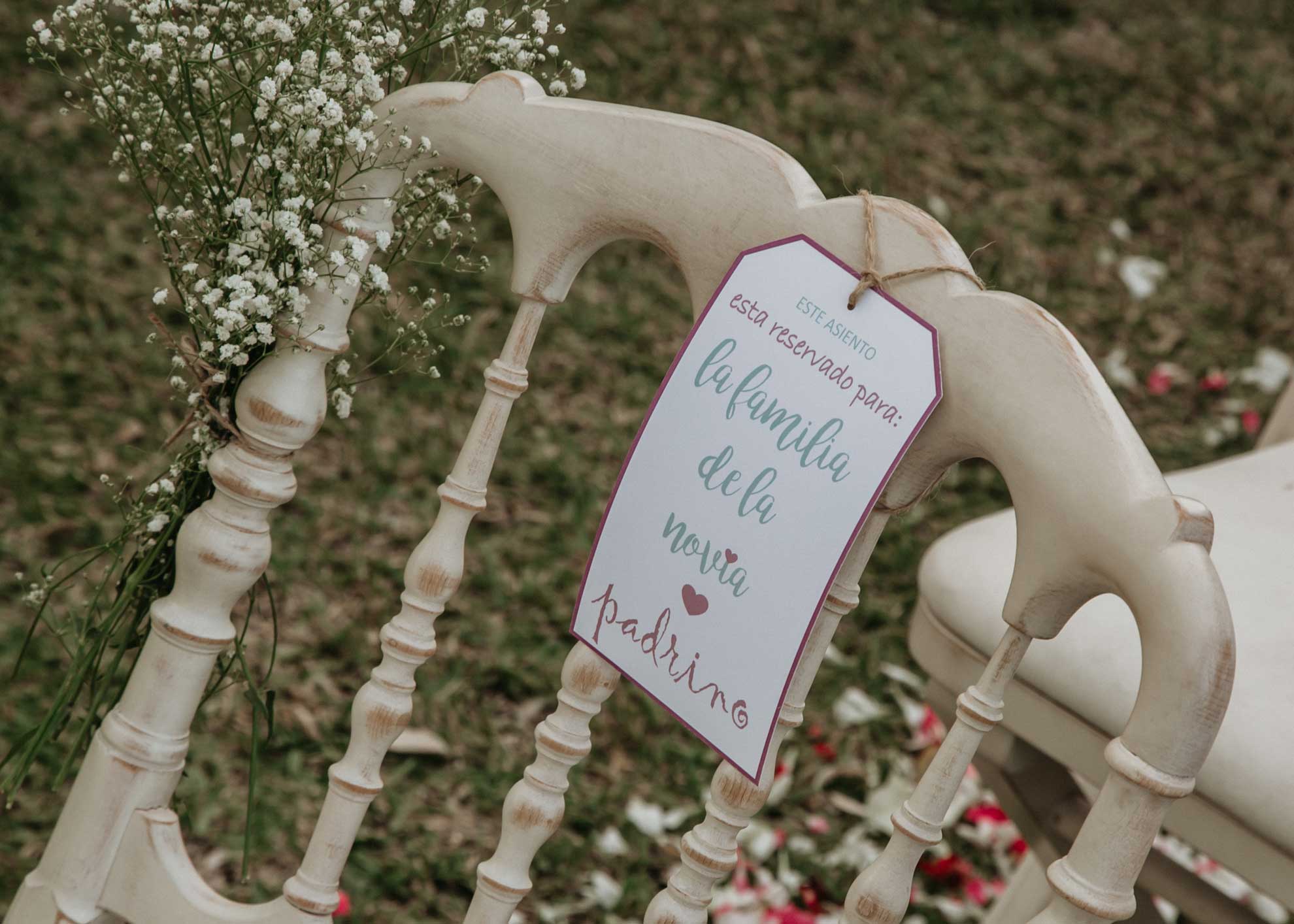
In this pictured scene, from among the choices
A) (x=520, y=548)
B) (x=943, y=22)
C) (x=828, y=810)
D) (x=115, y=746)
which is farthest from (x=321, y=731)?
(x=943, y=22)

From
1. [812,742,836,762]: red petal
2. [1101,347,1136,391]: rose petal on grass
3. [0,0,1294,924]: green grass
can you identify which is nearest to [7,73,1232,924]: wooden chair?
[0,0,1294,924]: green grass

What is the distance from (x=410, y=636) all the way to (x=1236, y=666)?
57 centimetres

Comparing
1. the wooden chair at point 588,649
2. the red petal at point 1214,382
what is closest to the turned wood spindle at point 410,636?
the wooden chair at point 588,649

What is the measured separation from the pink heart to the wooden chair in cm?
7

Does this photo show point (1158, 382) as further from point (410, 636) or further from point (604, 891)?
point (410, 636)

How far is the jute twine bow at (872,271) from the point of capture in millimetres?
694

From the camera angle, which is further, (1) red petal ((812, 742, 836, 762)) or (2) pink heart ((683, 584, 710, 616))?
(1) red petal ((812, 742, 836, 762))

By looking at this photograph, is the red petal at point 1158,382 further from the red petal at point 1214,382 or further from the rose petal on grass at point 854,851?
the rose petal on grass at point 854,851

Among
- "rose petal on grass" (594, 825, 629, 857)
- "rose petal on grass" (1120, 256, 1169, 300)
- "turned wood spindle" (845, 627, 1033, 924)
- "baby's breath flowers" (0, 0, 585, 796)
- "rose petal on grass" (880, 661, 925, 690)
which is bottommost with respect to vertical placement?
"rose petal on grass" (594, 825, 629, 857)

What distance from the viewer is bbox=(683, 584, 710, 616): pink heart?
75cm

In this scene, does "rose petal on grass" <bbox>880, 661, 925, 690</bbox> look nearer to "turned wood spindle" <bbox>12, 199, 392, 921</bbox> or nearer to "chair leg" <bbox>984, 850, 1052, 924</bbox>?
"chair leg" <bbox>984, 850, 1052, 924</bbox>

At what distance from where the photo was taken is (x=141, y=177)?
84cm

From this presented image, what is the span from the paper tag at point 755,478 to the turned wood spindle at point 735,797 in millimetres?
19

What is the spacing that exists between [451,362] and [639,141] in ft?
5.84
